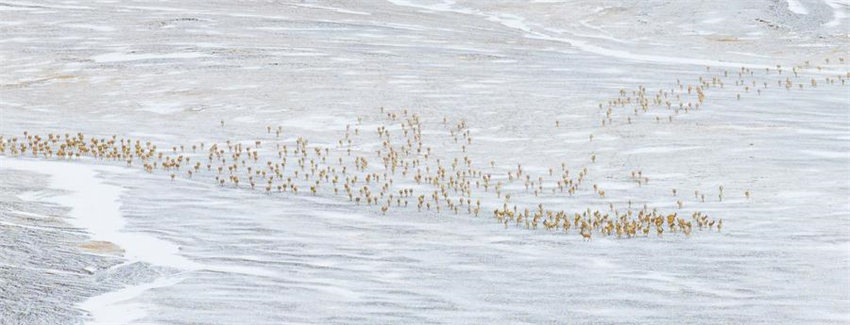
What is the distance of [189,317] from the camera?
12.5 metres

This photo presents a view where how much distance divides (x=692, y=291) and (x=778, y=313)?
1.18 m

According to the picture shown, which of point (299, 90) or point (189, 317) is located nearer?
point (189, 317)

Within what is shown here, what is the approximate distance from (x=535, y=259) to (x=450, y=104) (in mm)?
16764

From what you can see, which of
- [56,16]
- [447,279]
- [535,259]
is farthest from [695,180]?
[56,16]

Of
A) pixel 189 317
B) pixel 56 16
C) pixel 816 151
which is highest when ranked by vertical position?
pixel 56 16

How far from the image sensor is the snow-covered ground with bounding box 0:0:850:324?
13.8 metres

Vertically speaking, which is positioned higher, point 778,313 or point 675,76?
point 675,76

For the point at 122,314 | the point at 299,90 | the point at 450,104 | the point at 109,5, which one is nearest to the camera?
the point at 122,314

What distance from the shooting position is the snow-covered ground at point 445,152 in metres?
13.8

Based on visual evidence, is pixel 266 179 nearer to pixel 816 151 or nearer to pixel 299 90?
pixel 816 151

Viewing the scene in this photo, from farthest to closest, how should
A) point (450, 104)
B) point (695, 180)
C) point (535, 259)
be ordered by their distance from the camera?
1. point (450, 104)
2. point (695, 180)
3. point (535, 259)

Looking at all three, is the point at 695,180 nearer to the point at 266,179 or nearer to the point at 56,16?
the point at 266,179

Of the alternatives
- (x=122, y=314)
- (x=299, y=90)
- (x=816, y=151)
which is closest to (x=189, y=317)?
(x=122, y=314)

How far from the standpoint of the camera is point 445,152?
2611cm
